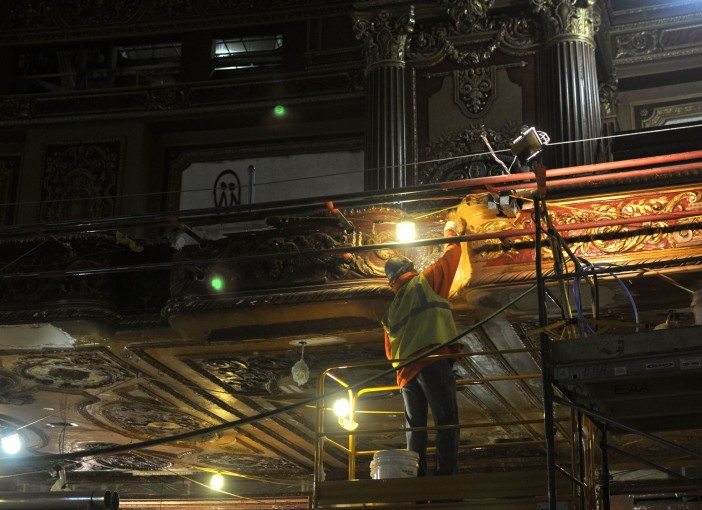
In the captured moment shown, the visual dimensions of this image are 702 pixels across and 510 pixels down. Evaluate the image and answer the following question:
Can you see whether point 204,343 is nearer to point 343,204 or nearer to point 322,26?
point 343,204

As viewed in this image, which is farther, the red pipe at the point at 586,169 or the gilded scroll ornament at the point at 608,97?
the gilded scroll ornament at the point at 608,97

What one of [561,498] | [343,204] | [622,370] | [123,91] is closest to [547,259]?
[343,204]

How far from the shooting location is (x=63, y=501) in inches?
276

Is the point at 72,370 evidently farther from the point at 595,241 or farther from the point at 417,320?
the point at 595,241

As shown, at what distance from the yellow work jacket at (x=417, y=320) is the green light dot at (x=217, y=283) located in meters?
3.69

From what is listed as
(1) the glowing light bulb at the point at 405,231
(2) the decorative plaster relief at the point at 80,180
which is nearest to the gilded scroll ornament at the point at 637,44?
(1) the glowing light bulb at the point at 405,231

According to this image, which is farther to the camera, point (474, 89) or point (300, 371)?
point (474, 89)

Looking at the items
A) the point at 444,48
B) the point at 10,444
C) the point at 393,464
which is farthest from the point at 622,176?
the point at 10,444

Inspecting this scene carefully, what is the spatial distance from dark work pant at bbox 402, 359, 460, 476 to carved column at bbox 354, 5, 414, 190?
4781 millimetres

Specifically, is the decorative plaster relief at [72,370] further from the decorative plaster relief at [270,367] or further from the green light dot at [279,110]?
the green light dot at [279,110]

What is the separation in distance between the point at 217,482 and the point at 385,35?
33.3 feet

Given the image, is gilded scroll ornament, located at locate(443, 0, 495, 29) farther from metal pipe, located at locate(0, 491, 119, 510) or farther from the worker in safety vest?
metal pipe, located at locate(0, 491, 119, 510)

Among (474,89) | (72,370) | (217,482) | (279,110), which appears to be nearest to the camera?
(474,89)

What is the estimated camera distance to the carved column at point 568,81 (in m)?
12.5
